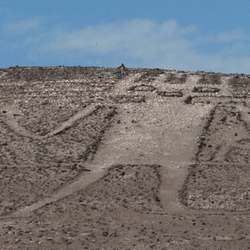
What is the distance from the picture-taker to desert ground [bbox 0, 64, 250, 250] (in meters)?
13.8

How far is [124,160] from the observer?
782 inches

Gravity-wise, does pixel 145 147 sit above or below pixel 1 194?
above

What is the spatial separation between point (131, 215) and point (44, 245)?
3.28 metres

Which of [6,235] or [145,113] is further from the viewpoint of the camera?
[145,113]

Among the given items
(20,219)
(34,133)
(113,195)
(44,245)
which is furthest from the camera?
(34,133)

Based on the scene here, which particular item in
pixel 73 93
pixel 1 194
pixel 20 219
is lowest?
pixel 20 219

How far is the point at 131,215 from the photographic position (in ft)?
49.3

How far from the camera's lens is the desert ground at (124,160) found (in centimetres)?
1384

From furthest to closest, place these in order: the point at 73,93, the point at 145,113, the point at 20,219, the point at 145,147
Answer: the point at 73,93 → the point at 145,113 → the point at 145,147 → the point at 20,219

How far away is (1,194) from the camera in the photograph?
675 inches

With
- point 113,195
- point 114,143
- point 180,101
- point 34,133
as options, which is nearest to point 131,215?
point 113,195

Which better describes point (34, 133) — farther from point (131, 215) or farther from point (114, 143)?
point (131, 215)

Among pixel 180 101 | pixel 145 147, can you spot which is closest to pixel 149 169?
pixel 145 147

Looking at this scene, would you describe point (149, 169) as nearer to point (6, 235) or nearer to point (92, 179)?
point (92, 179)
